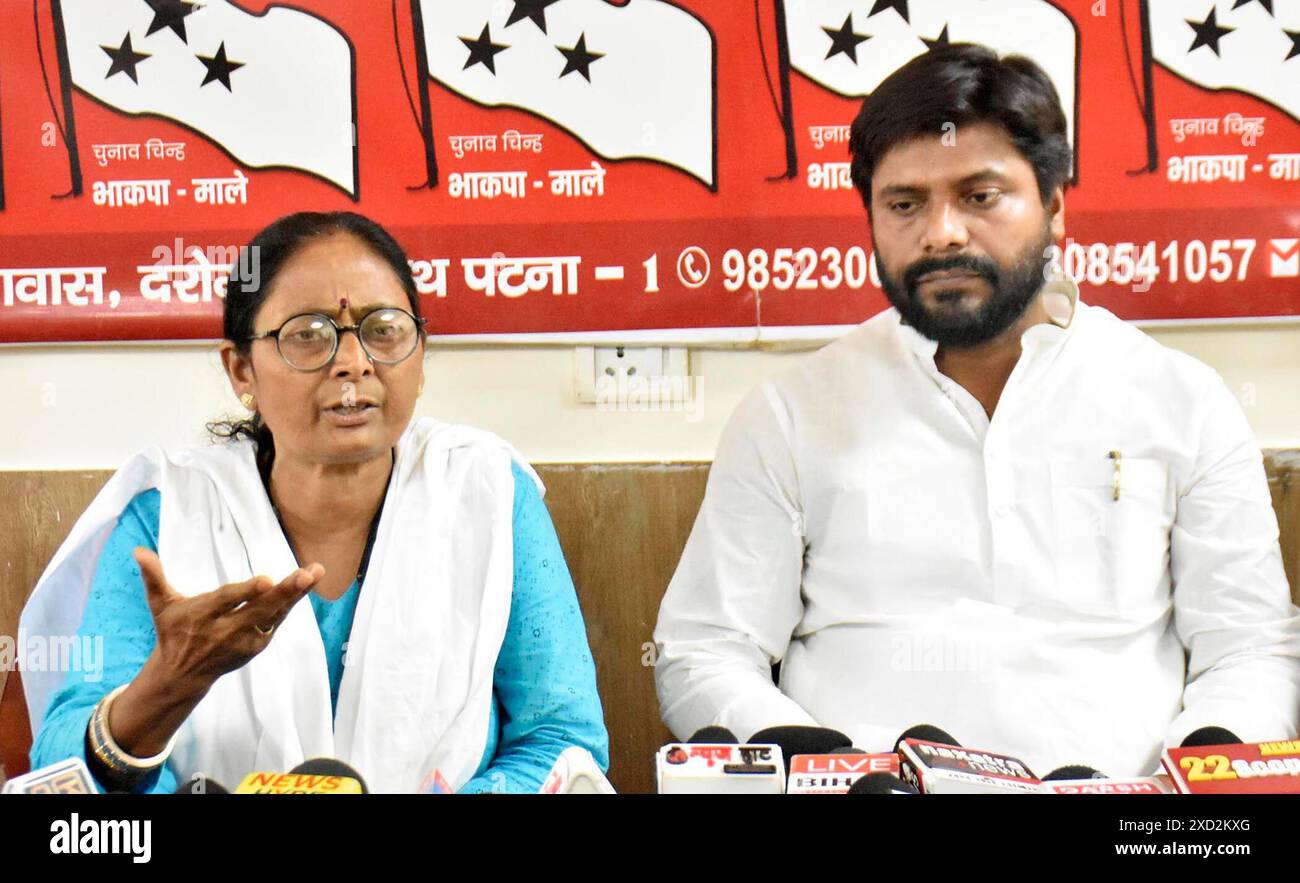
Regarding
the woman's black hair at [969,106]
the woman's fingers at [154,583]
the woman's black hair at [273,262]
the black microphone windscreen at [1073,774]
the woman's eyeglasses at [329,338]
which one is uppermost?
the woman's black hair at [969,106]

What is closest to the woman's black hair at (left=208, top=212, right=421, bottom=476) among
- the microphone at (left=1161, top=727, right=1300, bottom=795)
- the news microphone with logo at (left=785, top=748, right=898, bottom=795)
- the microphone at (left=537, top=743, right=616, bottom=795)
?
the microphone at (left=537, top=743, right=616, bottom=795)

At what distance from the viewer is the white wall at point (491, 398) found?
154cm

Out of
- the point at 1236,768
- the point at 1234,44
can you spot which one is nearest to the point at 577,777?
the point at 1236,768

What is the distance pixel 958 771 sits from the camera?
1043 mm

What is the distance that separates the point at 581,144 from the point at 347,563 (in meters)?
0.61

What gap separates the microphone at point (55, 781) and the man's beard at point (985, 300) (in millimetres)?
1066

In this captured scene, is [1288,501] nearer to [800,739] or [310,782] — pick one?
[800,739]

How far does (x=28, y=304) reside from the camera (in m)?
1.53

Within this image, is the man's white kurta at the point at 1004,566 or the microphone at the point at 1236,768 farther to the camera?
the man's white kurta at the point at 1004,566

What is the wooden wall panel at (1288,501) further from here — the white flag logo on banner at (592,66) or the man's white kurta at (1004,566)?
the white flag logo on banner at (592,66)

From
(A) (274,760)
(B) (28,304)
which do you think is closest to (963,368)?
(A) (274,760)

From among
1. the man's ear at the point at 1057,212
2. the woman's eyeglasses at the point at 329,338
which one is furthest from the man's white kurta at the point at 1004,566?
the woman's eyeglasses at the point at 329,338
